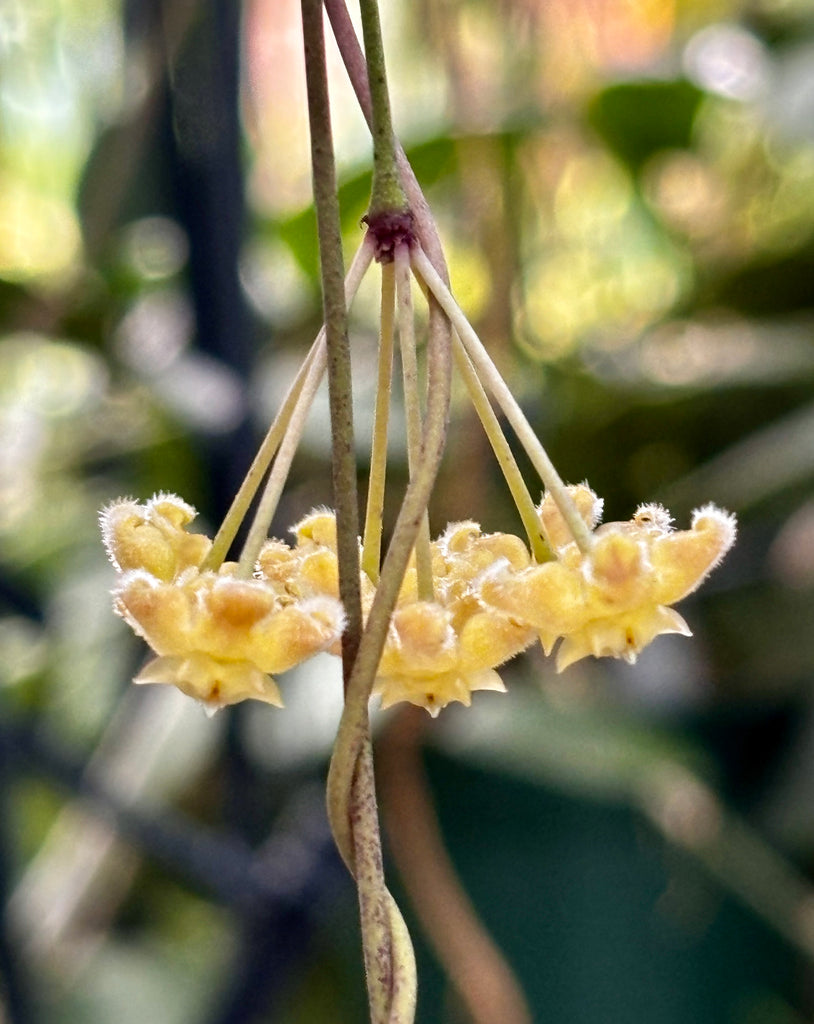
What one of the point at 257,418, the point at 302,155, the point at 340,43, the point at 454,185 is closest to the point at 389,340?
the point at 340,43

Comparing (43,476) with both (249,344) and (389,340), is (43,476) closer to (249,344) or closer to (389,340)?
(249,344)

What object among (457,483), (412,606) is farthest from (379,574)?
(457,483)

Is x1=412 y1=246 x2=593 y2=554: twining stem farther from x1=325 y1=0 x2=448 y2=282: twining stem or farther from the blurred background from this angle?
the blurred background

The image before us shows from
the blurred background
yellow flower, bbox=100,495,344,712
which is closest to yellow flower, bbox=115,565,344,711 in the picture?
yellow flower, bbox=100,495,344,712

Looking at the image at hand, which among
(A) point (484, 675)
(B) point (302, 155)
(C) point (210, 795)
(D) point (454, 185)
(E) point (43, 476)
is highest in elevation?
(B) point (302, 155)

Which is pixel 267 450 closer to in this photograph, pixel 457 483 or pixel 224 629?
pixel 224 629

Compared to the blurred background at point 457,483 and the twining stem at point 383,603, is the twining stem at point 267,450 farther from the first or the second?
the blurred background at point 457,483

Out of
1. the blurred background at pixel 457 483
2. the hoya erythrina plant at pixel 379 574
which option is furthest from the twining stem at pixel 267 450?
the blurred background at pixel 457 483
